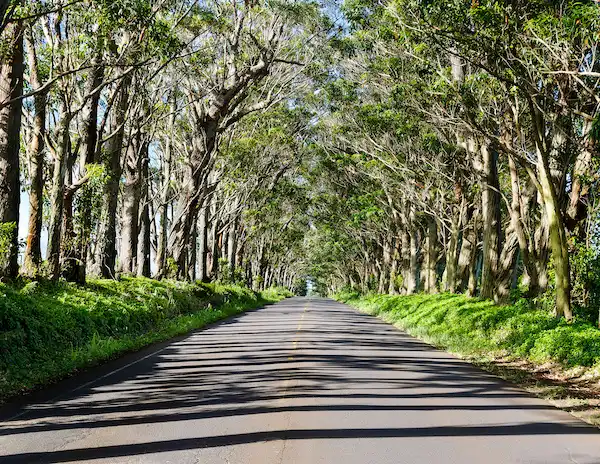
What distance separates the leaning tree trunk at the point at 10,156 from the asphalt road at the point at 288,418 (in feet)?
15.6

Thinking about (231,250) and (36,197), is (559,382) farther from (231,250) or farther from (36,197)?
(231,250)

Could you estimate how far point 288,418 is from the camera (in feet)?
24.1

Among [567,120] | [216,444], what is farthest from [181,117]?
[216,444]

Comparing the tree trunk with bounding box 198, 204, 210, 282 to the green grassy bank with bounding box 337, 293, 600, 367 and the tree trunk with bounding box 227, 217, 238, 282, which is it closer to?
the tree trunk with bounding box 227, 217, 238, 282

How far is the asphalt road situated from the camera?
5941mm

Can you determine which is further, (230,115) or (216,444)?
(230,115)

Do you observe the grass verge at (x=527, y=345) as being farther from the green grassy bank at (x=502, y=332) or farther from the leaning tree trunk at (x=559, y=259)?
the leaning tree trunk at (x=559, y=259)

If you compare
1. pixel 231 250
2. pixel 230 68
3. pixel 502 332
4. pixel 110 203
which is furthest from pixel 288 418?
pixel 231 250

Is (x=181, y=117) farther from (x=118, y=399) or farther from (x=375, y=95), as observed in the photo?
(x=118, y=399)

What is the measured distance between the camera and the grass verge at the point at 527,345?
397 inches

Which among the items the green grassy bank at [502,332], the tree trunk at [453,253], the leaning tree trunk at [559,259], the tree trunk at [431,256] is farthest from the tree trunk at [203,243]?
the leaning tree trunk at [559,259]

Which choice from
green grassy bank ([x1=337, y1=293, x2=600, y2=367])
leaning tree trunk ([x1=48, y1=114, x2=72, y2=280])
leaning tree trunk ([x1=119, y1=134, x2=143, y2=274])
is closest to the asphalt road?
green grassy bank ([x1=337, y1=293, x2=600, y2=367])

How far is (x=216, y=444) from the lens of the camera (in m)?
6.17

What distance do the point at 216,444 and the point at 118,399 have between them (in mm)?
2801
